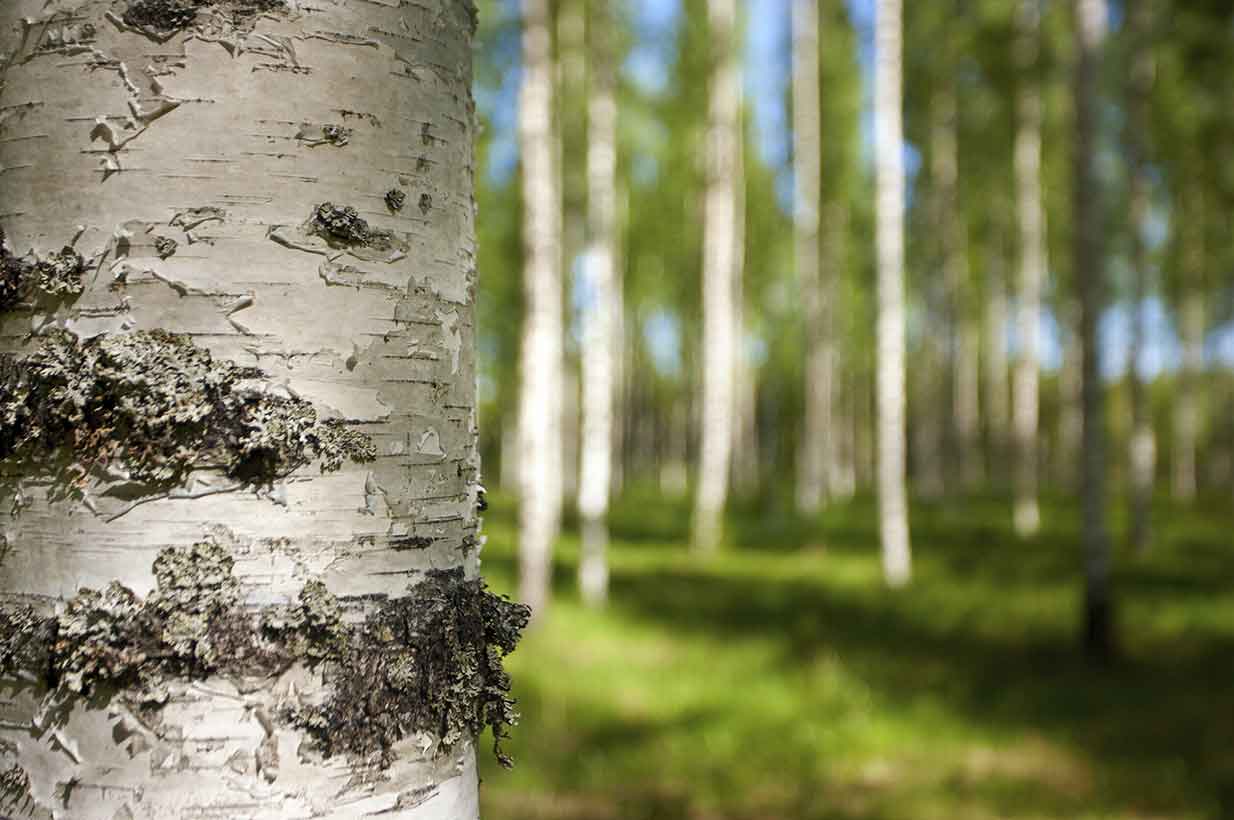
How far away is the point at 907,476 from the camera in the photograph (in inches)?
1178

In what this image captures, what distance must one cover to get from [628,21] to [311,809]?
1633 centimetres

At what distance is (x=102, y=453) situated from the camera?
2.24 ft

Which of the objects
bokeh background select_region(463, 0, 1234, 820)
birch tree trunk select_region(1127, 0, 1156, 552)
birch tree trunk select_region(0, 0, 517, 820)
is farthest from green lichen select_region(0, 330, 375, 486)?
birch tree trunk select_region(1127, 0, 1156, 552)

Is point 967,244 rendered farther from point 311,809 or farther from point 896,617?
point 311,809

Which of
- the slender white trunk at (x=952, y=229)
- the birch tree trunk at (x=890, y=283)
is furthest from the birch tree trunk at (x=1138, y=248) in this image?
the slender white trunk at (x=952, y=229)

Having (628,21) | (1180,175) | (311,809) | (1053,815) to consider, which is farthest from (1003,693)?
(1180,175)

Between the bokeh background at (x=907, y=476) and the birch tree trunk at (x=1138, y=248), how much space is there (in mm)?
51

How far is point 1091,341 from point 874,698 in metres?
2.72

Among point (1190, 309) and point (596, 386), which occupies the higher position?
point (1190, 309)

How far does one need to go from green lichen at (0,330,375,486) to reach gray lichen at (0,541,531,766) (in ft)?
0.22

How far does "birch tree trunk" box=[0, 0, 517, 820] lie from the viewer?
668 millimetres

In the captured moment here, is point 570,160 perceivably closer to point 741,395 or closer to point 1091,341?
point 741,395

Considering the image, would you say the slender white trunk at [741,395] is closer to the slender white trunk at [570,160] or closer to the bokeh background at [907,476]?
the bokeh background at [907,476]

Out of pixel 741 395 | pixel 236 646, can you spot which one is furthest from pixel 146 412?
pixel 741 395
